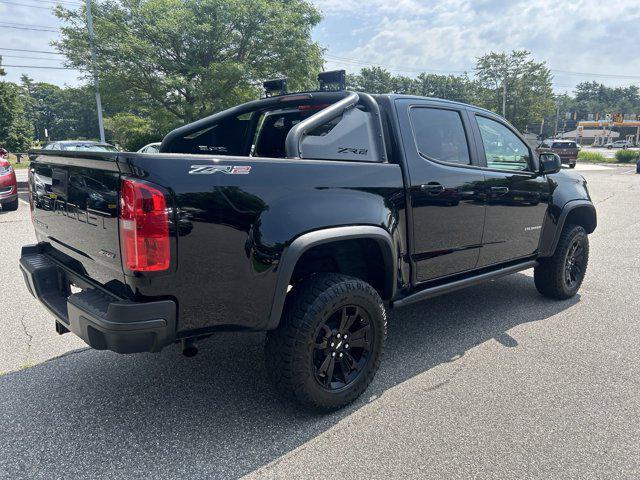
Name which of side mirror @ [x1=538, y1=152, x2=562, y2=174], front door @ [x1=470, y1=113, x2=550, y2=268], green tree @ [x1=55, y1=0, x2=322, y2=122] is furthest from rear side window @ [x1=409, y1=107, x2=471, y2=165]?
green tree @ [x1=55, y1=0, x2=322, y2=122]

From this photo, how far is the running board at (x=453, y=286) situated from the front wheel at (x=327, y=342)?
381 mm

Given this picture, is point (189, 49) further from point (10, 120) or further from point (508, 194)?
point (508, 194)

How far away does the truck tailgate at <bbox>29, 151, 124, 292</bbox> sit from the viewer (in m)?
2.12

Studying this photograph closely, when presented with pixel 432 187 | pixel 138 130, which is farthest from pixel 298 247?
pixel 138 130

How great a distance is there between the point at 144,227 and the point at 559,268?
393cm

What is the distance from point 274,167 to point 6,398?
220 cm

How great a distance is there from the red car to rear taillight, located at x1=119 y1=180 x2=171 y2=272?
30.8 ft

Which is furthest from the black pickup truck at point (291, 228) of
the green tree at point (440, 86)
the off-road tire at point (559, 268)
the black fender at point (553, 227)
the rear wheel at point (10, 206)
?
the green tree at point (440, 86)

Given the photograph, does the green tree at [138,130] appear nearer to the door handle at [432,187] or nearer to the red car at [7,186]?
the red car at [7,186]

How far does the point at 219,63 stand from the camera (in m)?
18.9

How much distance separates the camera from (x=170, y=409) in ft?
8.82

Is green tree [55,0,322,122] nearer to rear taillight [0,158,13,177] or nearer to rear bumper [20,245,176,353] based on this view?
rear taillight [0,158,13,177]

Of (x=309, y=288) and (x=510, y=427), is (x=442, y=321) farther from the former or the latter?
(x=309, y=288)

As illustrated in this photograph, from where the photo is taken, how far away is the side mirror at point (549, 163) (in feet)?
13.4
